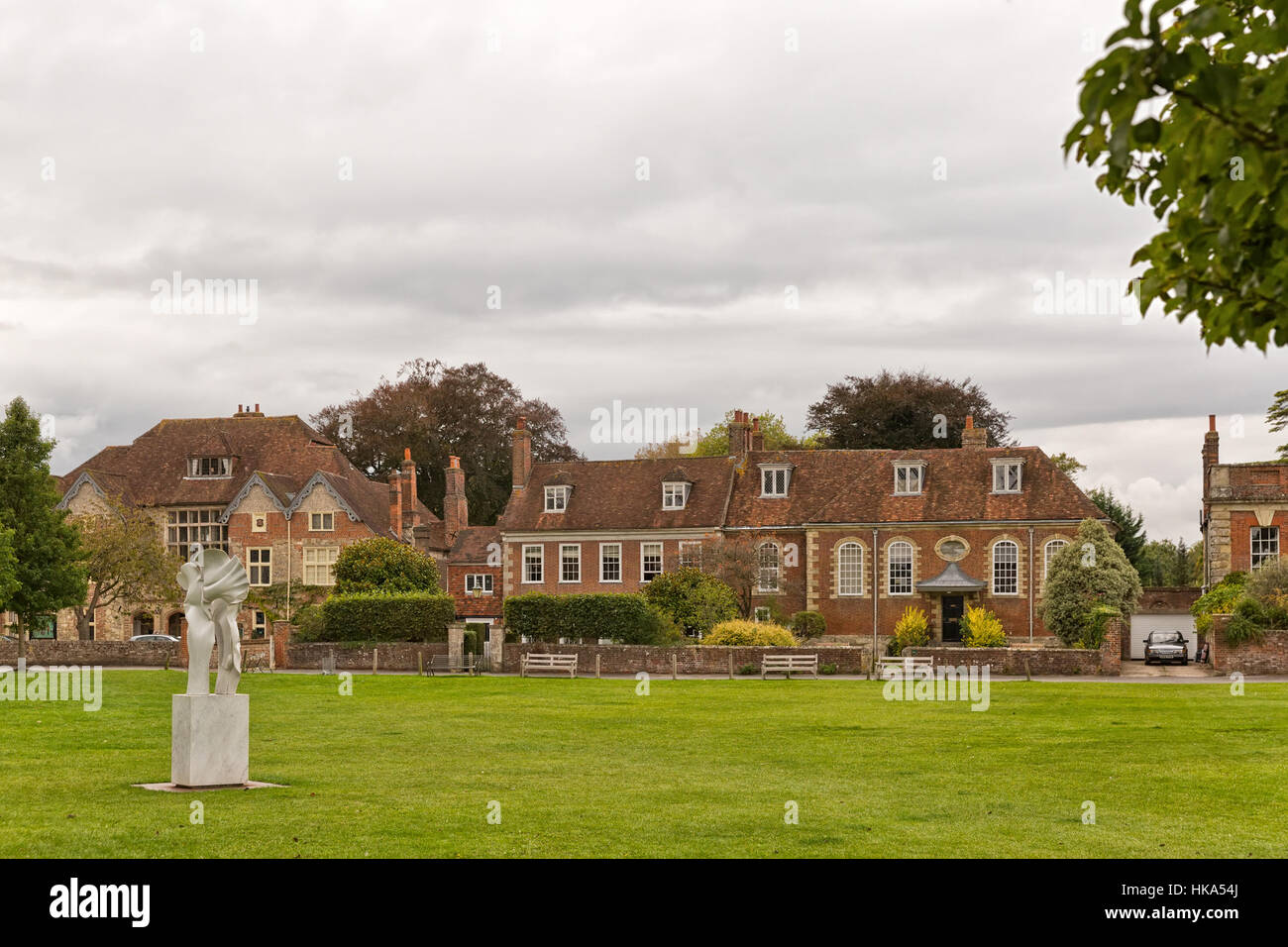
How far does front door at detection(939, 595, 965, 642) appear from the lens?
191 feet

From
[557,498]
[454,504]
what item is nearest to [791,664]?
[557,498]

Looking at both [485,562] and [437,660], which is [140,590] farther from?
[437,660]

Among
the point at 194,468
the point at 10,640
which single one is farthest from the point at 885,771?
the point at 194,468

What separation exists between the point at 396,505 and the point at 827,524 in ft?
76.5

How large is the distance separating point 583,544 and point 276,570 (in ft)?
52.7

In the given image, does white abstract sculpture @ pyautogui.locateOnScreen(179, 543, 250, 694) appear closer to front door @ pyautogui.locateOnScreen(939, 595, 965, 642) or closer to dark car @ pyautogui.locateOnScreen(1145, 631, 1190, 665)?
dark car @ pyautogui.locateOnScreen(1145, 631, 1190, 665)

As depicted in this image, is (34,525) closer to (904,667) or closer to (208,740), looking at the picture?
(904,667)

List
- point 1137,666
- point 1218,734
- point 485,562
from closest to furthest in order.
Answer: point 1218,734
point 1137,666
point 485,562

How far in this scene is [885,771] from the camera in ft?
61.7

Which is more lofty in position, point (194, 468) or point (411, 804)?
point (194, 468)

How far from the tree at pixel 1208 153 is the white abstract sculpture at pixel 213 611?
12.8m

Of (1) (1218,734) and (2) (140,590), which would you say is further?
(2) (140,590)

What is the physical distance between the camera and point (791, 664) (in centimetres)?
4444
